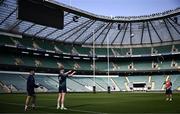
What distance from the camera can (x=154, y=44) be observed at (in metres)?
85.2

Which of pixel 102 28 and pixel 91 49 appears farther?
pixel 91 49

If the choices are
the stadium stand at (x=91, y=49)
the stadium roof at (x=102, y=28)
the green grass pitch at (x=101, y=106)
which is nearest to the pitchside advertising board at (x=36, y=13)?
the green grass pitch at (x=101, y=106)

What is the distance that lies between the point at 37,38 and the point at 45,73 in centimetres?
950

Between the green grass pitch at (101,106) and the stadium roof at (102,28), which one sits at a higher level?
the stadium roof at (102,28)

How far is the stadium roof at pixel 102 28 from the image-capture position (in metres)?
62.1

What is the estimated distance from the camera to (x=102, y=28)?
75750 millimetres

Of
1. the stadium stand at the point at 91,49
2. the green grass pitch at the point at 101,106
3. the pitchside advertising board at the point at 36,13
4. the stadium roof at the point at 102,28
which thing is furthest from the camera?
the stadium stand at the point at 91,49

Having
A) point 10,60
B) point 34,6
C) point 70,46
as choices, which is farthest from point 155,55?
point 34,6

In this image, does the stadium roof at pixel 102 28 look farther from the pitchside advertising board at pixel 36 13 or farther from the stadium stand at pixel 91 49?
the pitchside advertising board at pixel 36 13

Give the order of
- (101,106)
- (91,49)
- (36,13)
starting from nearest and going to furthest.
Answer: (101,106) < (36,13) < (91,49)

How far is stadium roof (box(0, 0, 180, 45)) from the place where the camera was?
62094 mm

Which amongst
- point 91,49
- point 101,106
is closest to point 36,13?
point 101,106

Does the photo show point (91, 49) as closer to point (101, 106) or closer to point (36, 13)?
point (36, 13)

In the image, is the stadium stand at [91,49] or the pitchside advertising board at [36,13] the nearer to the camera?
the pitchside advertising board at [36,13]
